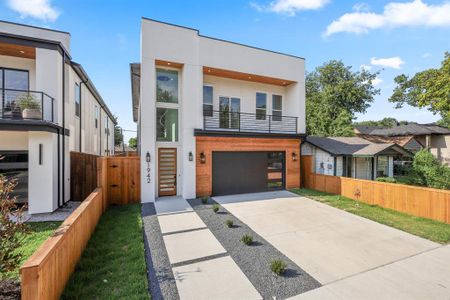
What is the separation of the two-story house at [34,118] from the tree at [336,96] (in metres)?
28.1

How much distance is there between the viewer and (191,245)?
585cm

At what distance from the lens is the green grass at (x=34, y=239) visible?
5.01 meters

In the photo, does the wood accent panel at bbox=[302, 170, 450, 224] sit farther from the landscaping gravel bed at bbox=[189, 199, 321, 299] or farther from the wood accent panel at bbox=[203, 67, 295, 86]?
the landscaping gravel bed at bbox=[189, 199, 321, 299]

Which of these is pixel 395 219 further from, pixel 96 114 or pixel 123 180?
pixel 96 114

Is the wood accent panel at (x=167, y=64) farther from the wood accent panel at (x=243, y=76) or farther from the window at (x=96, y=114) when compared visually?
the window at (x=96, y=114)

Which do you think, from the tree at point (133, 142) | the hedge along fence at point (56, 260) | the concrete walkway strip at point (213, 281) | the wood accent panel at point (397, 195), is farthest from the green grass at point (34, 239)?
the tree at point (133, 142)

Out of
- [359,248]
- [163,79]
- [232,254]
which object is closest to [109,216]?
[232,254]

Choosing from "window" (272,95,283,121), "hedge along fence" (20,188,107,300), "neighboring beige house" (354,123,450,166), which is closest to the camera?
"hedge along fence" (20,188,107,300)

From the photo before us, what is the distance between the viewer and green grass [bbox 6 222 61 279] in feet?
16.4

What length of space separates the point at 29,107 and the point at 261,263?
10.1m

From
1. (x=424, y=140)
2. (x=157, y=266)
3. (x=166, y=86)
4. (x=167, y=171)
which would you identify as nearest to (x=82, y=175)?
(x=167, y=171)

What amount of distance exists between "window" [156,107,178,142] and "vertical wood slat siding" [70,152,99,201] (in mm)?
3135

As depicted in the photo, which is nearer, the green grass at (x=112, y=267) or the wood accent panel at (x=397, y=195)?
the green grass at (x=112, y=267)

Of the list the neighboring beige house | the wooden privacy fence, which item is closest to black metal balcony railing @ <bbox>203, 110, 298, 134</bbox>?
the wooden privacy fence
